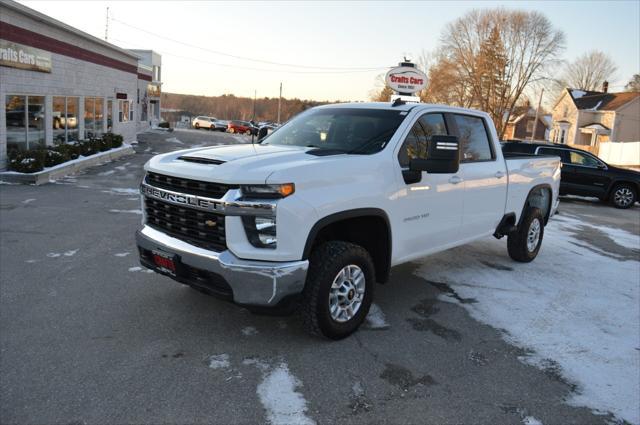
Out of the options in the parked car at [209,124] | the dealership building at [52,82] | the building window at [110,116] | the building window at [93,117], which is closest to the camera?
the dealership building at [52,82]

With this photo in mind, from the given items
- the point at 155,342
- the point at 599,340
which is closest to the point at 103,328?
the point at 155,342

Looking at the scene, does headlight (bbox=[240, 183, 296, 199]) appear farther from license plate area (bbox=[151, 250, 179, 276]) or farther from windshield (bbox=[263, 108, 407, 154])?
windshield (bbox=[263, 108, 407, 154])

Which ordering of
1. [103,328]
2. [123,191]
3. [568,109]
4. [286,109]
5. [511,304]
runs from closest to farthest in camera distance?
[103,328], [511,304], [123,191], [568,109], [286,109]

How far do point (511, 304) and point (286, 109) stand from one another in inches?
4789

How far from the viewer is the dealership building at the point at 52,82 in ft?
45.0

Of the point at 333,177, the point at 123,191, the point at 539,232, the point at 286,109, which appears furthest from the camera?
the point at 286,109

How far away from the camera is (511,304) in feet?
18.5

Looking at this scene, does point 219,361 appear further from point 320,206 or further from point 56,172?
point 56,172

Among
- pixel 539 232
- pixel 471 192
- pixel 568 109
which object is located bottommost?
pixel 539 232

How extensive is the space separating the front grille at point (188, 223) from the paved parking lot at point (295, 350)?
32.5 inches

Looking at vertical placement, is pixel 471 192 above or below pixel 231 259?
above

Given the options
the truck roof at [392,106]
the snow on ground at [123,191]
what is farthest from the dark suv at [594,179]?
the truck roof at [392,106]

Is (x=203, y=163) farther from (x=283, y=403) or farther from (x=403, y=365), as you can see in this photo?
(x=403, y=365)

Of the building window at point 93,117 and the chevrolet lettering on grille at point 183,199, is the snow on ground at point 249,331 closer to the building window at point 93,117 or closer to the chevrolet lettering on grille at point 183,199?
the chevrolet lettering on grille at point 183,199
